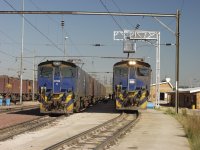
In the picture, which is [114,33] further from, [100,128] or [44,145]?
[44,145]

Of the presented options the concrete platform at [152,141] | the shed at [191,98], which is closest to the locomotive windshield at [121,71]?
the concrete platform at [152,141]

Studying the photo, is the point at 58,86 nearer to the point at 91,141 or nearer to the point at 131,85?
the point at 131,85

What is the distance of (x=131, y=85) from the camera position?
27.9 m

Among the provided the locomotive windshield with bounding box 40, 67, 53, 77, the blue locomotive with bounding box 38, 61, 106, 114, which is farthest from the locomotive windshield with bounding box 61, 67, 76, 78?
the locomotive windshield with bounding box 40, 67, 53, 77

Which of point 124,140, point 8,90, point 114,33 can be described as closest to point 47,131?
point 124,140

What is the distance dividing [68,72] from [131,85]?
14.4 feet

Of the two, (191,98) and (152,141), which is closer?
(152,141)

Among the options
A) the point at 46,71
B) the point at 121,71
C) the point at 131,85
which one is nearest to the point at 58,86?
the point at 46,71

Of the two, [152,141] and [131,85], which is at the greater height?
[131,85]

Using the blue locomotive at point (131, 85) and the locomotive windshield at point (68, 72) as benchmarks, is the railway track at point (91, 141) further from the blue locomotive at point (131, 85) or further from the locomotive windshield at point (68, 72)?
the blue locomotive at point (131, 85)

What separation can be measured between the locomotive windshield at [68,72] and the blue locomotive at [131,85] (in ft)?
10.6

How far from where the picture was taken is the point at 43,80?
26141 mm

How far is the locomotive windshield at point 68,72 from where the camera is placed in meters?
26.4

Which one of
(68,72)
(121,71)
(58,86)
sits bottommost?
(58,86)
